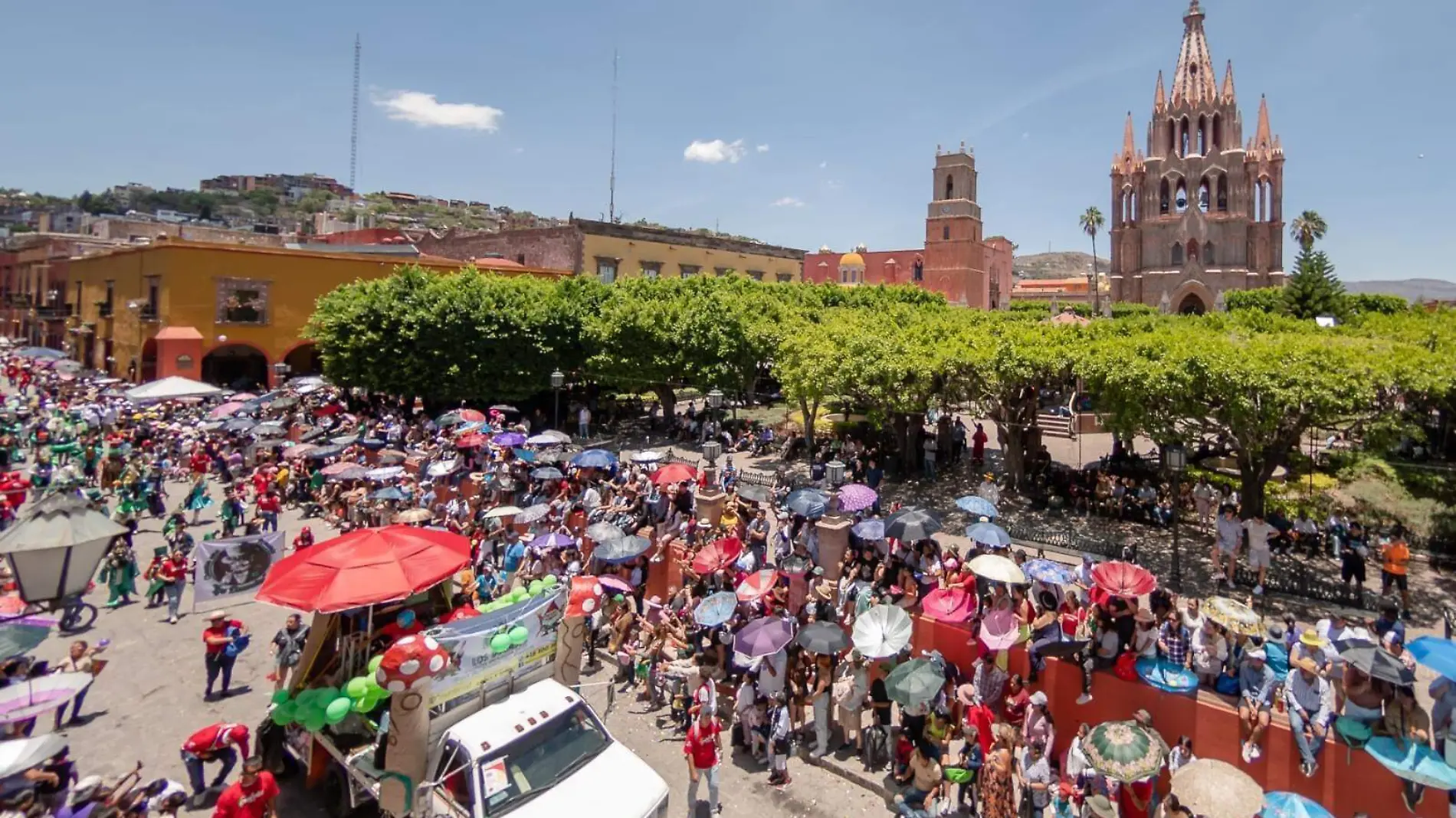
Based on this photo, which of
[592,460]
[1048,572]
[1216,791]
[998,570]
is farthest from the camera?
[592,460]

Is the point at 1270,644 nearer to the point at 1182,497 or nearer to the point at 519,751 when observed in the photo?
the point at 519,751

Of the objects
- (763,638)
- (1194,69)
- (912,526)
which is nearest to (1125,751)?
(763,638)

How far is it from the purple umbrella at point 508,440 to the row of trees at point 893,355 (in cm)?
802

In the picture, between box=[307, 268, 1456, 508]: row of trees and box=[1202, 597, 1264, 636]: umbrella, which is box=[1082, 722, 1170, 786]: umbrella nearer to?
box=[1202, 597, 1264, 636]: umbrella

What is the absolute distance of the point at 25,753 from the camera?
271 inches

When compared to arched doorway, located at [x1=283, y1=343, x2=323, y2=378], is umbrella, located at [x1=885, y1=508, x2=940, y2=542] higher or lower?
lower

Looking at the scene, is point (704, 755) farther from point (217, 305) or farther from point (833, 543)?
point (217, 305)

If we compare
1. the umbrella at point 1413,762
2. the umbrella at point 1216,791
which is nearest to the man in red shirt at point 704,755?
the umbrella at point 1216,791

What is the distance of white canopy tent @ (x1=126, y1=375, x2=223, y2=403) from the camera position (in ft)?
88.2

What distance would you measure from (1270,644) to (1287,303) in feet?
150

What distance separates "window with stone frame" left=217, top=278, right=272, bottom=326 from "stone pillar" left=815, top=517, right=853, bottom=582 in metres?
33.9

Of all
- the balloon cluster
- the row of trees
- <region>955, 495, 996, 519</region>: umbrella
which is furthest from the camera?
the row of trees

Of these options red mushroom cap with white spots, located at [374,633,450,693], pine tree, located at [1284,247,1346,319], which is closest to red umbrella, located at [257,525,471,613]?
red mushroom cap with white spots, located at [374,633,450,693]

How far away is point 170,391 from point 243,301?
10.2 metres
